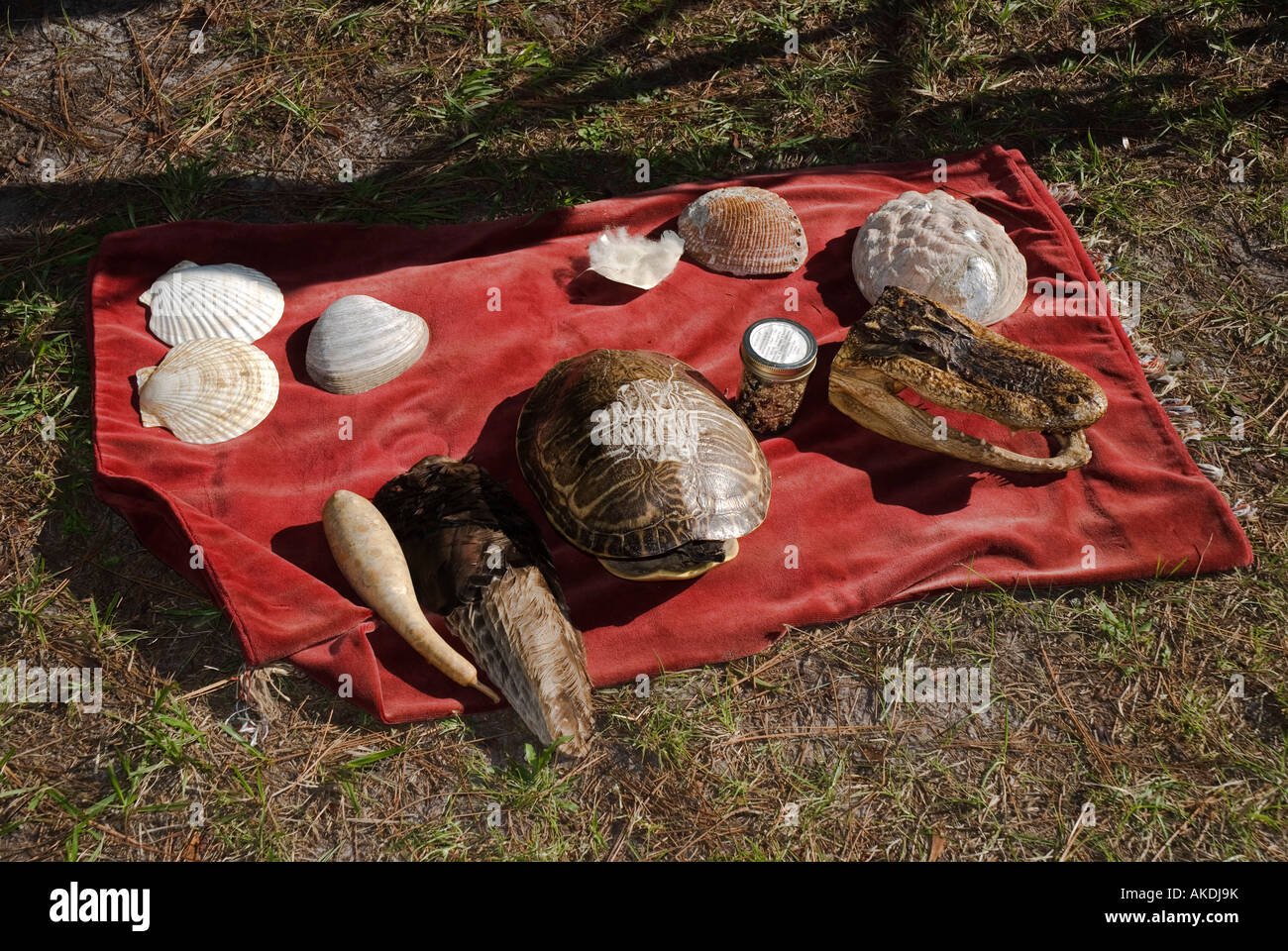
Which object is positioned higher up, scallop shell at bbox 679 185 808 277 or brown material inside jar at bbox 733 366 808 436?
scallop shell at bbox 679 185 808 277

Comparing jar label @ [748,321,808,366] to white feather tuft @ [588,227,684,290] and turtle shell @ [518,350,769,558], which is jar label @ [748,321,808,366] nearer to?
turtle shell @ [518,350,769,558]

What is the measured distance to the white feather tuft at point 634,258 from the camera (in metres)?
4.22

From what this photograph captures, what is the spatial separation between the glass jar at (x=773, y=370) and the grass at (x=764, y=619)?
948mm

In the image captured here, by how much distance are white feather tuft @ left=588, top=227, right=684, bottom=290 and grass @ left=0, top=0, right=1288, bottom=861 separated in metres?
0.62

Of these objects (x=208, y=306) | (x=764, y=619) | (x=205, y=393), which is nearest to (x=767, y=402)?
(x=764, y=619)

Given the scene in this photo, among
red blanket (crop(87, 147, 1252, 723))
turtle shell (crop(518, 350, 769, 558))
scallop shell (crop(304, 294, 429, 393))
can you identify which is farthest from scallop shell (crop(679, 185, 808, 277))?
scallop shell (crop(304, 294, 429, 393))

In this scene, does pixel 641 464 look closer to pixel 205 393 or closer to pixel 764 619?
Result: pixel 764 619

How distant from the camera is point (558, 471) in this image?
11.1 feet

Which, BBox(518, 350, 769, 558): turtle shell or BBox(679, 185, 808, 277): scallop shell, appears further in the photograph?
BBox(679, 185, 808, 277): scallop shell

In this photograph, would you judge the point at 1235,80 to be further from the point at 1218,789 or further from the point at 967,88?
the point at 1218,789

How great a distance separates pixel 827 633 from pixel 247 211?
146 inches

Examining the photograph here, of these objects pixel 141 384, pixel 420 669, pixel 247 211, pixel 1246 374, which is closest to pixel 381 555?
pixel 420 669

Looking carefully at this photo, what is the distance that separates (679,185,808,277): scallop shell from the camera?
167 inches

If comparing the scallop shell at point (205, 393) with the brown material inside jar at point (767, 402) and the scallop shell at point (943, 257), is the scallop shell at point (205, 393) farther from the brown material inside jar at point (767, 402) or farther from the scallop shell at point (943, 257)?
the scallop shell at point (943, 257)
